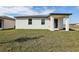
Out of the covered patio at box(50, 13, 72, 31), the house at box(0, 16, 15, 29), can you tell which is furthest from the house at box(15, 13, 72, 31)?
the house at box(0, 16, 15, 29)

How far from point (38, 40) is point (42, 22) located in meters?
0.42

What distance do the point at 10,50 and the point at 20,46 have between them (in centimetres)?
23

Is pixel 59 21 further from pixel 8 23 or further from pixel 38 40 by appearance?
pixel 8 23

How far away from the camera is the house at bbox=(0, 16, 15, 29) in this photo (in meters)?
4.27

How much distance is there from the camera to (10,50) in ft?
13.6

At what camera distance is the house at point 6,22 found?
4266 millimetres

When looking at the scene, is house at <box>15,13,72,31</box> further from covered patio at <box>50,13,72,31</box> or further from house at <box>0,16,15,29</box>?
house at <box>0,16,15,29</box>

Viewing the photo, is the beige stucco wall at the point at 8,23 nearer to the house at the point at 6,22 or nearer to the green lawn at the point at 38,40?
the house at the point at 6,22

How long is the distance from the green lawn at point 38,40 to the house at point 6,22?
0.12 m

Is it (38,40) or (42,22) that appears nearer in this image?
(38,40)

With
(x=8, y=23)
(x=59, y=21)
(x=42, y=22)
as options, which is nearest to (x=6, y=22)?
(x=8, y=23)

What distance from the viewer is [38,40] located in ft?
13.9

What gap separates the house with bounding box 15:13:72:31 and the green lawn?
4.5 inches
